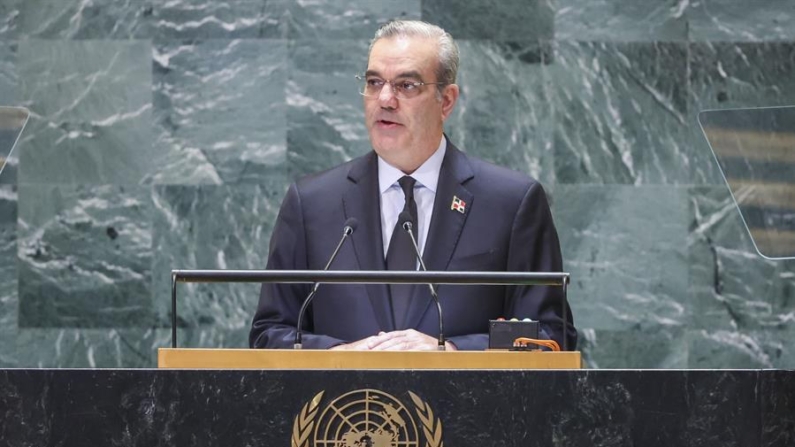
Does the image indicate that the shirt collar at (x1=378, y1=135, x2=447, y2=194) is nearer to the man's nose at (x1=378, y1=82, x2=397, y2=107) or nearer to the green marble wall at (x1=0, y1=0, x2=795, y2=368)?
the man's nose at (x1=378, y1=82, x2=397, y2=107)

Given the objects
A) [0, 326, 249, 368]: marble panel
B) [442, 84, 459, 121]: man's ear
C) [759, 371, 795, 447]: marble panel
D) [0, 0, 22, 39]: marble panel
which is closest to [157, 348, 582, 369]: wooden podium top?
[759, 371, 795, 447]: marble panel

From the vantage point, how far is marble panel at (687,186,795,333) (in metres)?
7.15

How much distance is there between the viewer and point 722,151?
5469 millimetres

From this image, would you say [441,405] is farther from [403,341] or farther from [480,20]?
[480,20]

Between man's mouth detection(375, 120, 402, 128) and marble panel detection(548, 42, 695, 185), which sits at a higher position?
marble panel detection(548, 42, 695, 185)

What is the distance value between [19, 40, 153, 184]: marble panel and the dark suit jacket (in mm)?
2074

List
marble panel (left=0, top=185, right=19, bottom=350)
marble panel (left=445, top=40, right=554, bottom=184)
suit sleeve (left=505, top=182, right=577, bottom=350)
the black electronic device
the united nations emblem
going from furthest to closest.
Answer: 1. marble panel (left=445, top=40, right=554, bottom=184)
2. marble panel (left=0, top=185, right=19, bottom=350)
3. suit sleeve (left=505, top=182, right=577, bottom=350)
4. the black electronic device
5. the united nations emblem

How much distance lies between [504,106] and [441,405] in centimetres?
398

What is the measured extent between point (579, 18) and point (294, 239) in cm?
271

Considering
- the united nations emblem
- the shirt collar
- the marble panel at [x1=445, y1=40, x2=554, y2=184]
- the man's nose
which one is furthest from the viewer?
the marble panel at [x1=445, y1=40, x2=554, y2=184]

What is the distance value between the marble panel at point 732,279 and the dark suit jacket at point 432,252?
2187mm

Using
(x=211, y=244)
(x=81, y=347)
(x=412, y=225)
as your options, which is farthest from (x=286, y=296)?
(x=81, y=347)

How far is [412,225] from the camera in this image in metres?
4.83

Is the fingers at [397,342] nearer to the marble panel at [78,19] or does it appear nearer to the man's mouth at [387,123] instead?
the man's mouth at [387,123]
